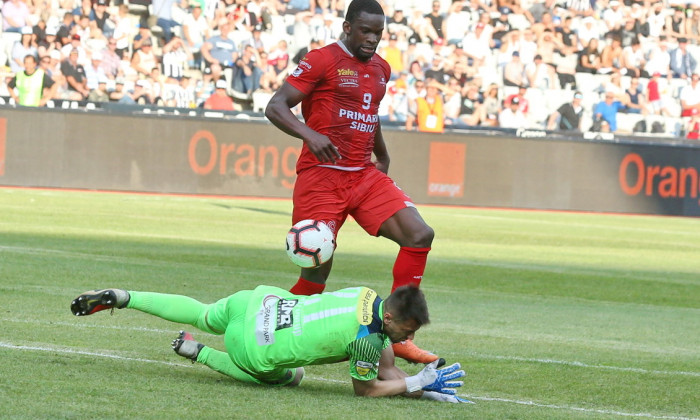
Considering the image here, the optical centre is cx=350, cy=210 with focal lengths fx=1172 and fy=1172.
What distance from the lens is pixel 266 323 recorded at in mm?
6520

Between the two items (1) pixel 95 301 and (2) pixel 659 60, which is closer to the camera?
(1) pixel 95 301

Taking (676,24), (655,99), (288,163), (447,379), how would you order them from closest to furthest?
(447,379) → (288,163) → (655,99) → (676,24)

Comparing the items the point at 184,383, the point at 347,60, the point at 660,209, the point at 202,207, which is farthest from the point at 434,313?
the point at 660,209

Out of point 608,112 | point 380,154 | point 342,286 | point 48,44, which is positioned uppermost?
point 48,44

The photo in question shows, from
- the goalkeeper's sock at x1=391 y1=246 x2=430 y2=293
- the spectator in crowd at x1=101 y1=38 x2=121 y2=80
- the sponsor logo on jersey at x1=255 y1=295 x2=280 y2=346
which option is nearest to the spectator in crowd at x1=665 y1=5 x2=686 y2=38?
the spectator in crowd at x1=101 y1=38 x2=121 y2=80

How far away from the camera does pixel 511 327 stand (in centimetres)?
1038

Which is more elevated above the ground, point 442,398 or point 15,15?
point 15,15

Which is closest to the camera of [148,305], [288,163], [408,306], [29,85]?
[408,306]

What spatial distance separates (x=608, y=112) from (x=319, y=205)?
24100 millimetres

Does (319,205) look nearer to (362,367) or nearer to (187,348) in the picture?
(187,348)

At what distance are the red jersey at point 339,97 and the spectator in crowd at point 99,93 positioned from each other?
17992 mm

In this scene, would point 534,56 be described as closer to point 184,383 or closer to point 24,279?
point 24,279

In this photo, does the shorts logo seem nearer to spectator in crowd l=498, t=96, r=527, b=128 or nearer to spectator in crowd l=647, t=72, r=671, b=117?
spectator in crowd l=498, t=96, r=527, b=128

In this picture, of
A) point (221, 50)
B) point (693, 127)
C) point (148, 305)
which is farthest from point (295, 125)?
point (693, 127)
